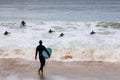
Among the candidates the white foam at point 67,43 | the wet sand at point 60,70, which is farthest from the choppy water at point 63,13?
the wet sand at point 60,70

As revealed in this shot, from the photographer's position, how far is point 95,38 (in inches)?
1056

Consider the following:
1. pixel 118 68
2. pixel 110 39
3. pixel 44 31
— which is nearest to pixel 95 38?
pixel 110 39

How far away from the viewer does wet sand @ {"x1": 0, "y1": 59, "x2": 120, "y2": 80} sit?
1516 cm

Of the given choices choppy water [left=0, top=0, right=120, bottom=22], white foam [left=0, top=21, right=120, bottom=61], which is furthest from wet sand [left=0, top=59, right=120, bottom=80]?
choppy water [left=0, top=0, right=120, bottom=22]

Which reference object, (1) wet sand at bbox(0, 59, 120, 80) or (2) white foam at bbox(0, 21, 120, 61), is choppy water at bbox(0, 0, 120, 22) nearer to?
(2) white foam at bbox(0, 21, 120, 61)

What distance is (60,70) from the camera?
16625 millimetres

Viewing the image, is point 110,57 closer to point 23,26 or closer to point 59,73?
point 59,73

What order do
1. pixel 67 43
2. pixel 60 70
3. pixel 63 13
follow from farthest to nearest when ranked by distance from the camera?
pixel 63 13
pixel 67 43
pixel 60 70

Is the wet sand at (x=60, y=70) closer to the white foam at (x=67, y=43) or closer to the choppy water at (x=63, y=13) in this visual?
the white foam at (x=67, y=43)

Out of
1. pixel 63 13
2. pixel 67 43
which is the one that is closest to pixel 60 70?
pixel 67 43

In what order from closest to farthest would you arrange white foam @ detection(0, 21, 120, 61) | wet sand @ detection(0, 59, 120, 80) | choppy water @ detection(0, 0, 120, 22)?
wet sand @ detection(0, 59, 120, 80) < white foam @ detection(0, 21, 120, 61) < choppy water @ detection(0, 0, 120, 22)

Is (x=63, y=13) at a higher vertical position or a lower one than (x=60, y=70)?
higher

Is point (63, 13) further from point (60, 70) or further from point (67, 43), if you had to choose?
point (60, 70)

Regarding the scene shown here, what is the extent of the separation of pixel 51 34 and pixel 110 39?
5.96 metres
